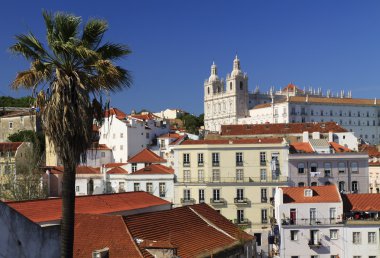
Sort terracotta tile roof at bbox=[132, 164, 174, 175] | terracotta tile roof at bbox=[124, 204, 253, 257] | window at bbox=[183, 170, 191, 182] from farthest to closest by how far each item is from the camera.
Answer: terracotta tile roof at bbox=[132, 164, 174, 175], window at bbox=[183, 170, 191, 182], terracotta tile roof at bbox=[124, 204, 253, 257]

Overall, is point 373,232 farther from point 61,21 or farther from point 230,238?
point 61,21

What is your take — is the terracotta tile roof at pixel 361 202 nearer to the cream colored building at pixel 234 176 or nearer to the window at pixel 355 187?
the cream colored building at pixel 234 176

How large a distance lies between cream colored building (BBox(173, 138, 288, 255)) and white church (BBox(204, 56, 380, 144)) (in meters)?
110

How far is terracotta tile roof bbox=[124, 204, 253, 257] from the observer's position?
23.8 m

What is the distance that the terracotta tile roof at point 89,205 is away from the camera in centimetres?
2462

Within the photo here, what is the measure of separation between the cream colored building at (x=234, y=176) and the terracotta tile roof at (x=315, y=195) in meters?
6.54

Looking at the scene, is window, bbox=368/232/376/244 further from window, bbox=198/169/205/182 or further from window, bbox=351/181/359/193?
window, bbox=198/169/205/182

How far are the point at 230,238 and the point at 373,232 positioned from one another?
22.1 m

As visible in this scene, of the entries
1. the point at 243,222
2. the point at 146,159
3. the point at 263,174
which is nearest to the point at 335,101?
the point at 146,159

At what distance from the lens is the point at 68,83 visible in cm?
1250

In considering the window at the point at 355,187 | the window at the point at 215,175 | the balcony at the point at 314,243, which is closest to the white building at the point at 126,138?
the window at the point at 215,175

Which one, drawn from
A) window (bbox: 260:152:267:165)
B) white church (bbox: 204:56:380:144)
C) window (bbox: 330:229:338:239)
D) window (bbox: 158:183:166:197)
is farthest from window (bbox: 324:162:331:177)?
white church (bbox: 204:56:380:144)

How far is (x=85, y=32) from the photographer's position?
43.1 feet

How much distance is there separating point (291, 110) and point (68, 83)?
158656 millimetres
